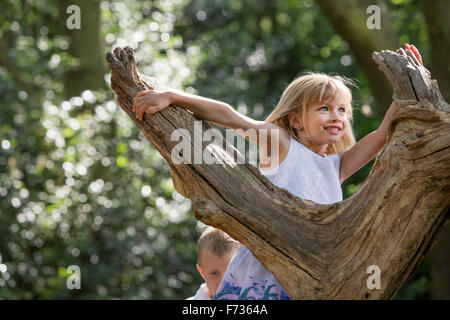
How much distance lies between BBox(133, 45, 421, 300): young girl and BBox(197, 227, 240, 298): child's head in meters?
0.36

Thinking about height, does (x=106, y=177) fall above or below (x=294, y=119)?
below

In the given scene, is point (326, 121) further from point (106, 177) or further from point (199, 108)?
point (106, 177)

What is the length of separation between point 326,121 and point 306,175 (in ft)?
0.88

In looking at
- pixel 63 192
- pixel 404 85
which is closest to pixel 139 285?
pixel 63 192

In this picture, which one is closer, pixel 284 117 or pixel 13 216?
pixel 284 117

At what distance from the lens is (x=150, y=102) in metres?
2.99

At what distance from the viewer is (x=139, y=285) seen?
687 cm

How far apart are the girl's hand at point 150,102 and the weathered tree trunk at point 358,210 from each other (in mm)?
181
